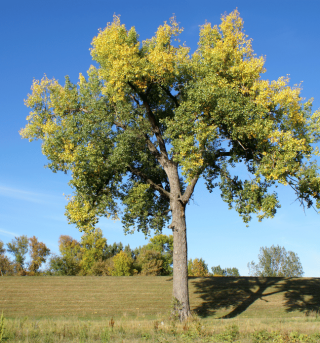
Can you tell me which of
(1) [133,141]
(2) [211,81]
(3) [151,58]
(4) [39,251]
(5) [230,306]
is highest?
(3) [151,58]

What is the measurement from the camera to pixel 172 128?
53.8 feet

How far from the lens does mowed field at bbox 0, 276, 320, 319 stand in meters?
19.1

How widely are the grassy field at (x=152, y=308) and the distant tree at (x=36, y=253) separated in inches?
1506

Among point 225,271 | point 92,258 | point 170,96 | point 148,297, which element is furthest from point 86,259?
point 225,271

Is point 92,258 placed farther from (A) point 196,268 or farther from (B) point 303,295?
(B) point 303,295

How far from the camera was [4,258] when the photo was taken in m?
59.8

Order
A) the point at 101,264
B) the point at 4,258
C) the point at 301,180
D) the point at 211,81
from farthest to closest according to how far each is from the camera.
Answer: the point at 4,258 < the point at 101,264 < the point at 211,81 < the point at 301,180

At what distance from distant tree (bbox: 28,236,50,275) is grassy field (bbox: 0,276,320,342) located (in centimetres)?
3824

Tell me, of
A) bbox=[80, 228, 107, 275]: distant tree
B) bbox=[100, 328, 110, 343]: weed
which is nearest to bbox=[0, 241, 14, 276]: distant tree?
bbox=[80, 228, 107, 275]: distant tree

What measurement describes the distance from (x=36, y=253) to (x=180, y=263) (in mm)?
54972

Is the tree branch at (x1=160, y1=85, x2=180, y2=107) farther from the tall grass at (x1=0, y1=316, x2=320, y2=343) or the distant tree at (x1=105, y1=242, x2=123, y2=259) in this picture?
the distant tree at (x1=105, y1=242, x2=123, y2=259)

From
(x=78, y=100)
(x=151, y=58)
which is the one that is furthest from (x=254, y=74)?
(x=78, y=100)

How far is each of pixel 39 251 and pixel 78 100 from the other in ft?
170

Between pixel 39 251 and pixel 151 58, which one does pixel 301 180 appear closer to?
pixel 151 58
